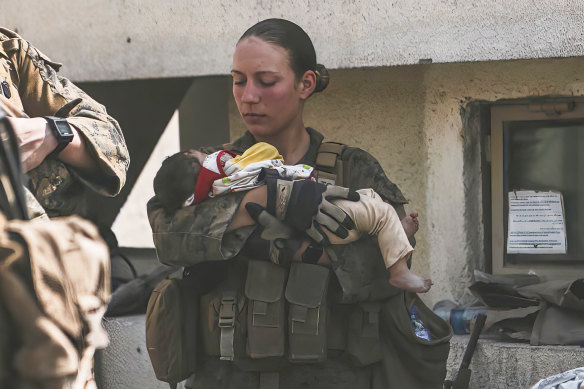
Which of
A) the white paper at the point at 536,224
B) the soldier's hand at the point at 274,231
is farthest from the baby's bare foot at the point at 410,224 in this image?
the white paper at the point at 536,224

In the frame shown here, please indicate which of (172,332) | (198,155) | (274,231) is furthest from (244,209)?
(172,332)

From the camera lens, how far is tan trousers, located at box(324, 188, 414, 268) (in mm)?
2705

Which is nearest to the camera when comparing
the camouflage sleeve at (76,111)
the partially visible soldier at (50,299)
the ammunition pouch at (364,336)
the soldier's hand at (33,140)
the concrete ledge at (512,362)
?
the partially visible soldier at (50,299)

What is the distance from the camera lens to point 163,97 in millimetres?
5461

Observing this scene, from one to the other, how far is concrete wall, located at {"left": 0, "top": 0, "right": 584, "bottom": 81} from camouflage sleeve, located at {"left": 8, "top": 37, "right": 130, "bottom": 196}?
1583 mm

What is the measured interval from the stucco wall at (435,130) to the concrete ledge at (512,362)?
1.30 ft

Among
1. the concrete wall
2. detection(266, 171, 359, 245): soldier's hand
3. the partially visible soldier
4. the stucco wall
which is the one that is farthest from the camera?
the stucco wall

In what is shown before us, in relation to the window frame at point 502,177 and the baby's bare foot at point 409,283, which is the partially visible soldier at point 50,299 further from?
the window frame at point 502,177

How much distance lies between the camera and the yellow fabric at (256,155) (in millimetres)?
2805

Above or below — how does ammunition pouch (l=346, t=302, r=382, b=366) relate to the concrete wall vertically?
below

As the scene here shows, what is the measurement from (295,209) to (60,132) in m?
0.75

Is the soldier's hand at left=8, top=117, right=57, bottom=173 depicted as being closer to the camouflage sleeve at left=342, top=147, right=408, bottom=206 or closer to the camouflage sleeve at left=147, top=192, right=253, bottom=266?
the camouflage sleeve at left=147, top=192, right=253, bottom=266

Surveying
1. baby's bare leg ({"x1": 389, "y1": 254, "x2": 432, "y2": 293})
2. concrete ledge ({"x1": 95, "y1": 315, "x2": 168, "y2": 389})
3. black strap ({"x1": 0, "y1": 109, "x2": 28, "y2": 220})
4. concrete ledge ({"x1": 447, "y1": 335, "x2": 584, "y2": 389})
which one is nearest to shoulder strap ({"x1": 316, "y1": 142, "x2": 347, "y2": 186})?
baby's bare leg ({"x1": 389, "y1": 254, "x2": 432, "y2": 293})

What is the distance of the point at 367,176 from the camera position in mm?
2963
